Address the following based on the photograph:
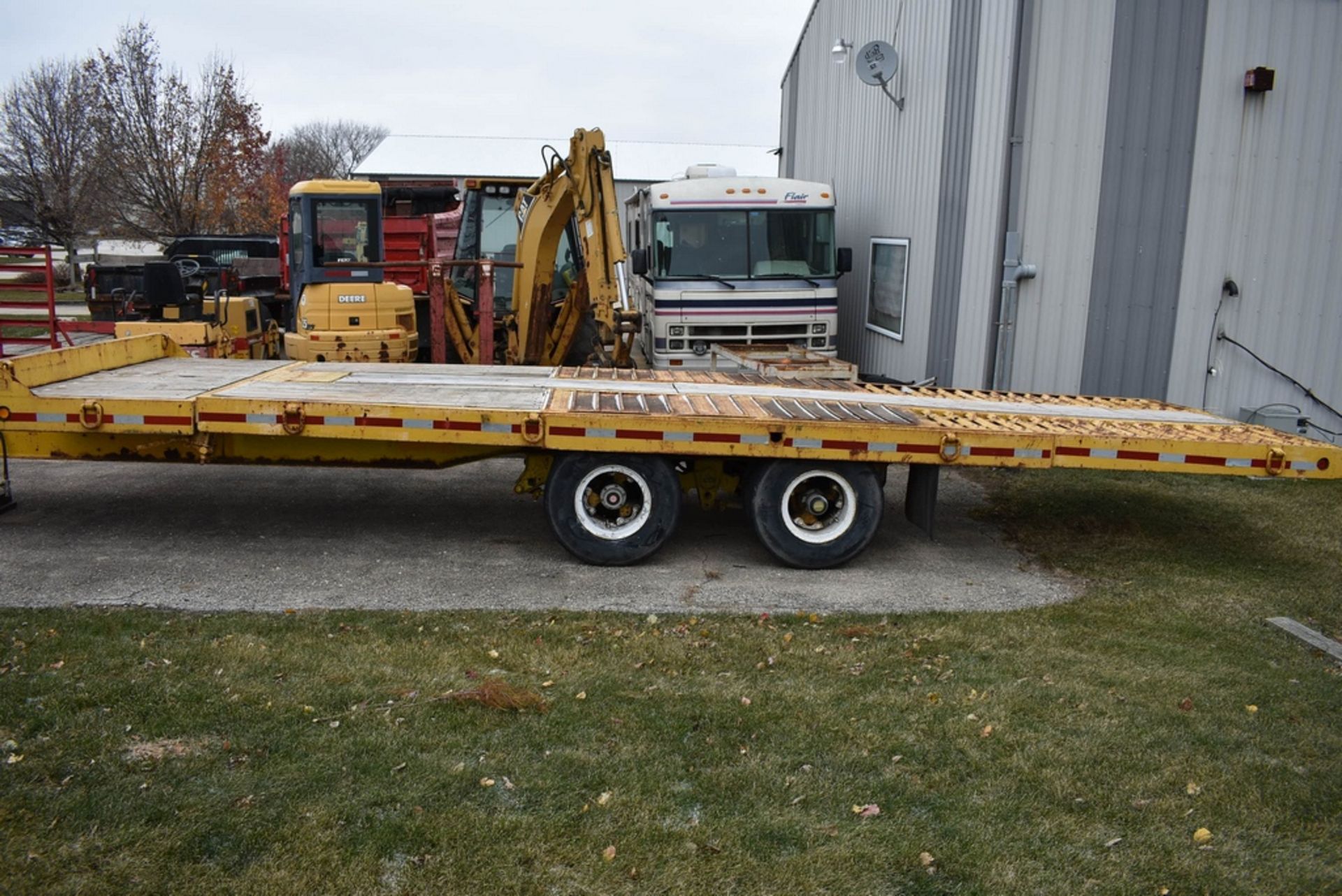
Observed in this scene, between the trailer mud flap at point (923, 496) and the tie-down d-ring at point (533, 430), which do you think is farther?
the trailer mud flap at point (923, 496)

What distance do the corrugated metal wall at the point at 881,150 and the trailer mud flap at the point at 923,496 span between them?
4911 mm

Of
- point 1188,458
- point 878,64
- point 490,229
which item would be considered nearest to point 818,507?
point 1188,458

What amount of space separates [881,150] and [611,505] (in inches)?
359

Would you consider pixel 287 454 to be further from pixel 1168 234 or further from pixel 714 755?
pixel 1168 234

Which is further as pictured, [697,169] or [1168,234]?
[697,169]

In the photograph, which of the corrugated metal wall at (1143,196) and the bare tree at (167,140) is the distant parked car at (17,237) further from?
the corrugated metal wall at (1143,196)

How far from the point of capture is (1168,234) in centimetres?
1199

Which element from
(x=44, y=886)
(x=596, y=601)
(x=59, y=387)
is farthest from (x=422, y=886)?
(x=59, y=387)

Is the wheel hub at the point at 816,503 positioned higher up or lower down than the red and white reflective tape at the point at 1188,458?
lower down

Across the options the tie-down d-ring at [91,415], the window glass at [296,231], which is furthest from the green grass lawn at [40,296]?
the tie-down d-ring at [91,415]

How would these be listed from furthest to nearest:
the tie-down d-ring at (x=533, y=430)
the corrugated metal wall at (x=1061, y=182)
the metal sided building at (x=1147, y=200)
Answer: the metal sided building at (x=1147, y=200) < the corrugated metal wall at (x=1061, y=182) < the tie-down d-ring at (x=533, y=430)

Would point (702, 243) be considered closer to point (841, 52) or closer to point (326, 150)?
point (841, 52)

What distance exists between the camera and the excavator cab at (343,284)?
42.4ft

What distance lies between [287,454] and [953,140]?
318 inches
